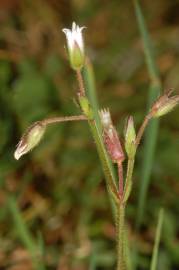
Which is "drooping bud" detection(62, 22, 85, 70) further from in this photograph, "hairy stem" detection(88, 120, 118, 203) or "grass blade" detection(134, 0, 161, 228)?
"grass blade" detection(134, 0, 161, 228)

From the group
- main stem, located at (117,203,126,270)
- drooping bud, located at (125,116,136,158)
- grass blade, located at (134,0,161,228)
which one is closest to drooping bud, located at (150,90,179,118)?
drooping bud, located at (125,116,136,158)

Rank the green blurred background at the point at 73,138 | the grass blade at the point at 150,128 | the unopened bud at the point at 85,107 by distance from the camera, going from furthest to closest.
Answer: the green blurred background at the point at 73,138 → the grass blade at the point at 150,128 → the unopened bud at the point at 85,107

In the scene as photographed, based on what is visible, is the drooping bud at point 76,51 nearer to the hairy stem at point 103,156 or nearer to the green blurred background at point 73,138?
the hairy stem at point 103,156

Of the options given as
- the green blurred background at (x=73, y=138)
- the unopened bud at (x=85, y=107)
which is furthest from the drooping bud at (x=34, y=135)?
the green blurred background at (x=73, y=138)

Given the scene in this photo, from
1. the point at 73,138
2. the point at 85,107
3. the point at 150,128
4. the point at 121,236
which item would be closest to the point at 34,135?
the point at 85,107

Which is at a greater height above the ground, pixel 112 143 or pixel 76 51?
pixel 76 51

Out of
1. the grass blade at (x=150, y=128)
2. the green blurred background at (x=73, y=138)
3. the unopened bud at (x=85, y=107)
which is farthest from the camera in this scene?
the green blurred background at (x=73, y=138)

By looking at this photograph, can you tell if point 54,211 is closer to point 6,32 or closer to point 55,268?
point 55,268

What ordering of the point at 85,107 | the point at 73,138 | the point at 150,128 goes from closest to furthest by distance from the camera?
the point at 85,107
the point at 150,128
the point at 73,138

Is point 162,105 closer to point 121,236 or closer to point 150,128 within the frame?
point 121,236

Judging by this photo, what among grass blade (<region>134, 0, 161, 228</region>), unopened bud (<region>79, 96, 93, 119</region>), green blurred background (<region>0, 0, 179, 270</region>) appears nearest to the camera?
unopened bud (<region>79, 96, 93, 119</region>)
